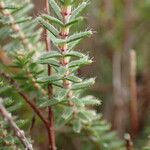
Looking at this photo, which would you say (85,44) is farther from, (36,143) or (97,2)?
(36,143)

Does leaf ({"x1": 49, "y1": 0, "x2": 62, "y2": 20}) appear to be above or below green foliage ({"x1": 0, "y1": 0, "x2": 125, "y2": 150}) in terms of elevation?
above

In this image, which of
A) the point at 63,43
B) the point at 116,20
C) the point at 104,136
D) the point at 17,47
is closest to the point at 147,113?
the point at 104,136

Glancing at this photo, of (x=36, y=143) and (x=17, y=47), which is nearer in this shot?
(x=17, y=47)

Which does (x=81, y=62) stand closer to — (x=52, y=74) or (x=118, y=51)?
(x=52, y=74)

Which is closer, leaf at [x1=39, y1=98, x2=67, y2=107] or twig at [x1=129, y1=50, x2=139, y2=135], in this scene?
leaf at [x1=39, y1=98, x2=67, y2=107]

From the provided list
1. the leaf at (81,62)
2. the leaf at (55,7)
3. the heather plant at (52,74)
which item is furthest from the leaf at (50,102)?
the leaf at (55,7)

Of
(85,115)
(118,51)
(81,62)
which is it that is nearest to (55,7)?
(81,62)

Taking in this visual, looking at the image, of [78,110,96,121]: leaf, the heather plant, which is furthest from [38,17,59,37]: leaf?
[78,110,96,121]: leaf

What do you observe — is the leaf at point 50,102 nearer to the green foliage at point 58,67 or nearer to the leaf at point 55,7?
the green foliage at point 58,67

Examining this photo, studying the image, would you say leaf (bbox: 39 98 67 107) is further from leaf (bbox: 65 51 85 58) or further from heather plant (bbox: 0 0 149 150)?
leaf (bbox: 65 51 85 58)
